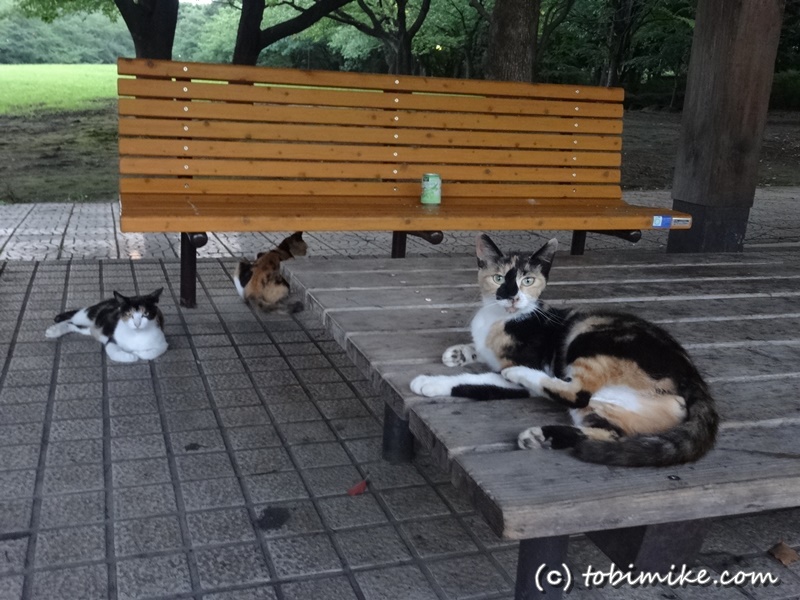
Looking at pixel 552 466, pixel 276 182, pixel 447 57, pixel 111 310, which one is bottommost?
pixel 111 310

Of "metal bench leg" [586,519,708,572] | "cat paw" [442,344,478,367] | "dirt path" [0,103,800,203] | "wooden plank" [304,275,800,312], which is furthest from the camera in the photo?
"dirt path" [0,103,800,203]

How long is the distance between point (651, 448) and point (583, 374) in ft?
1.07

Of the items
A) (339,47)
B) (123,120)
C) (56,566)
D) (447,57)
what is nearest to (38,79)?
(339,47)

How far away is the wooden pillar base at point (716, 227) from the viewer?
16.2ft

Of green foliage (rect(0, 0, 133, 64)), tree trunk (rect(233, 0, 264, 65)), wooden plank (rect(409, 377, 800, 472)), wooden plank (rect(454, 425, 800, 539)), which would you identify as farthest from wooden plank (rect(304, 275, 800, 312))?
green foliage (rect(0, 0, 133, 64))

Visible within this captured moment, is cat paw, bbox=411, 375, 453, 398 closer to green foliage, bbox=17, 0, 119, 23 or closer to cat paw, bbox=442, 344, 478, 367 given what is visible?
cat paw, bbox=442, 344, 478, 367

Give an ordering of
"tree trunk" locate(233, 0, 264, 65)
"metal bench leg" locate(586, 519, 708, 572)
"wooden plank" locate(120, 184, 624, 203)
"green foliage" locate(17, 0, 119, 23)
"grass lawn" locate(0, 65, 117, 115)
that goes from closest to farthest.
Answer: "metal bench leg" locate(586, 519, 708, 572), "wooden plank" locate(120, 184, 624, 203), "tree trunk" locate(233, 0, 264, 65), "green foliage" locate(17, 0, 119, 23), "grass lawn" locate(0, 65, 117, 115)

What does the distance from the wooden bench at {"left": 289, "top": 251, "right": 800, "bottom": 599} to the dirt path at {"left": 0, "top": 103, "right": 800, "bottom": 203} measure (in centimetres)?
780

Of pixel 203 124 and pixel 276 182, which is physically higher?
pixel 203 124

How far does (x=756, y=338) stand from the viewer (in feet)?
8.02

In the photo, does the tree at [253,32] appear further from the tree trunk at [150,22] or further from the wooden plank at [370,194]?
the wooden plank at [370,194]

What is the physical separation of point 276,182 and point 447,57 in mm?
20273

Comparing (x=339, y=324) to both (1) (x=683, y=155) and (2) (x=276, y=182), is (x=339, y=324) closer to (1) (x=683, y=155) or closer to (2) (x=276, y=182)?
(2) (x=276, y=182)

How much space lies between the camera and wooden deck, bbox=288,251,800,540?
1.48m
